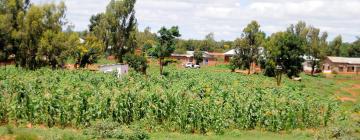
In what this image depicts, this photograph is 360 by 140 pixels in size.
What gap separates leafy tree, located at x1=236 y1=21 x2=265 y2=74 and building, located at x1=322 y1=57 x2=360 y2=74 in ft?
102

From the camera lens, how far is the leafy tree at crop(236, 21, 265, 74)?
6097 cm

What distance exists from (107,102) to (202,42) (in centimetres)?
10206

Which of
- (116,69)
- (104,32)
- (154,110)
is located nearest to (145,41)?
(104,32)

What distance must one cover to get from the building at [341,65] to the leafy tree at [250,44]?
31.1 meters

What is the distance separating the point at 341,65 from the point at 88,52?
178 ft

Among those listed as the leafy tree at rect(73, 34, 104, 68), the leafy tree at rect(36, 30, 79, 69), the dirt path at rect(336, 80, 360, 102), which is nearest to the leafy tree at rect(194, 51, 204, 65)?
the leafy tree at rect(73, 34, 104, 68)

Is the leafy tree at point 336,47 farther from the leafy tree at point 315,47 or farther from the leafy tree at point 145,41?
the leafy tree at point 145,41

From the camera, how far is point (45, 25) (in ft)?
144

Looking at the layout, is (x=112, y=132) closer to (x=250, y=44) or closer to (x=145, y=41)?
(x=250, y=44)

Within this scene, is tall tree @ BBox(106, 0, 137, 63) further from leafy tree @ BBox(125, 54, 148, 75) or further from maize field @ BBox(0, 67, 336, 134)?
maize field @ BBox(0, 67, 336, 134)

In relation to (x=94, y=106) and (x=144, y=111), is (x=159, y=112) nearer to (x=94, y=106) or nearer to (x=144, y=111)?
(x=144, y=111)

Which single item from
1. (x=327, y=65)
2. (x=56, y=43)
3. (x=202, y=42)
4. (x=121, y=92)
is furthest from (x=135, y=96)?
(x=202, y=42)

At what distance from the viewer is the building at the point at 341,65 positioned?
3504 inches

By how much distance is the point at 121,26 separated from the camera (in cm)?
5766
